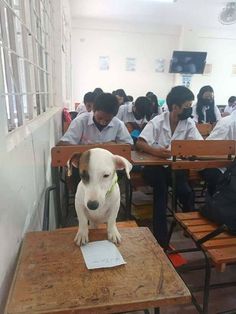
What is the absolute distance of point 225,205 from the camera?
4.79 ft

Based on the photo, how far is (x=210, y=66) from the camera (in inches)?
285

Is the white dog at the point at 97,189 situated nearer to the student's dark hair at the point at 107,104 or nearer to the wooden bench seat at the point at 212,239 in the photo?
the wooden bench seat at the point at 212,239

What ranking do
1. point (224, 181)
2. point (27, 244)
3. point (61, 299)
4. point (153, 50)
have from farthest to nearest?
1. point (153, 50)
2. point (224, 181)
3. point (27, 244)
4. point (61, 299)

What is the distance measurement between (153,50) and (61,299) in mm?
7229

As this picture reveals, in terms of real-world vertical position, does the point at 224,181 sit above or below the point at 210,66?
below

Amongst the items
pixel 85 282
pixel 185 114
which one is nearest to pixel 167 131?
pixel 185 114

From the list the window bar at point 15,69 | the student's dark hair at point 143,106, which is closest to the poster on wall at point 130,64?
the student's dark hair at point 143,106

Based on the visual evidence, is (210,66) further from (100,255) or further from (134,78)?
(100,255)

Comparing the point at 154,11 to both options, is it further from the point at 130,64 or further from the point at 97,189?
the point at 97,189

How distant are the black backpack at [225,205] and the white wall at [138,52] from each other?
5926 millimetres

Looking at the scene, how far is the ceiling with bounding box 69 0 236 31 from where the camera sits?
5.21 metres

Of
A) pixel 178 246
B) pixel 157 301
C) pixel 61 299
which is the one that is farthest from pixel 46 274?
pixel 178 246

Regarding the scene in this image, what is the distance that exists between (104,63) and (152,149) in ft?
17.9

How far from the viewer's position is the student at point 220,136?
222cm
